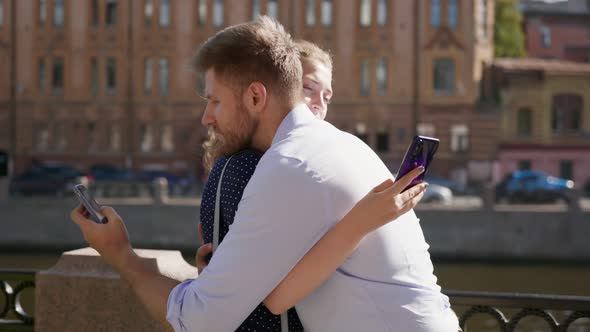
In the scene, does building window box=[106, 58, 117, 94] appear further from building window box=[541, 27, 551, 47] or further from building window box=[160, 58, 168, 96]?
building window box=[541, 27, 551, 47]

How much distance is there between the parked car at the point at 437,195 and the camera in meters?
25.7

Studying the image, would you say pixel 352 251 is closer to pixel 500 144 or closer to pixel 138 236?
pixel 138 236

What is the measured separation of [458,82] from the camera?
1393 inches

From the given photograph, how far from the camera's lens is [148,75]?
36281 mm

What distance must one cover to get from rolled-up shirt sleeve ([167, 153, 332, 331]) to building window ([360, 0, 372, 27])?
114ft

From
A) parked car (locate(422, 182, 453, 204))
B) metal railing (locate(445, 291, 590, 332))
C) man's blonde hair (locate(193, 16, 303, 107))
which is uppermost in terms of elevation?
man's blonde hair (locate(193, 16, 303, 107))

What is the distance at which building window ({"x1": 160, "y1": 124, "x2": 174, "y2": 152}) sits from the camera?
36.2 metres

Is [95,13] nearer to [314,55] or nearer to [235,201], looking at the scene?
[314,55]

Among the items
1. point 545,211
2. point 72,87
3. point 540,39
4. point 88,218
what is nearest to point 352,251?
point 88,218

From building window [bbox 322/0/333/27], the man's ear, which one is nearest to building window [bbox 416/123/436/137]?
building window [bbox 322/0/333/27]

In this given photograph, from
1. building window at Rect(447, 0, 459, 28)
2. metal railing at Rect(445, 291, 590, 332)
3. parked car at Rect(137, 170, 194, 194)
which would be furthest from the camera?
building window at Rect(447, 0, 459, 28)

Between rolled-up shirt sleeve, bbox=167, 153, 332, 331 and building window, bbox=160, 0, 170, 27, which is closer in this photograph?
rolled-up shirt sleeve, bbox=167, 153, 332, 331

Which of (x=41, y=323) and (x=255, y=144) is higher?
(x=255, y=144)

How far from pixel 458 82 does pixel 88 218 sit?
34244mm
